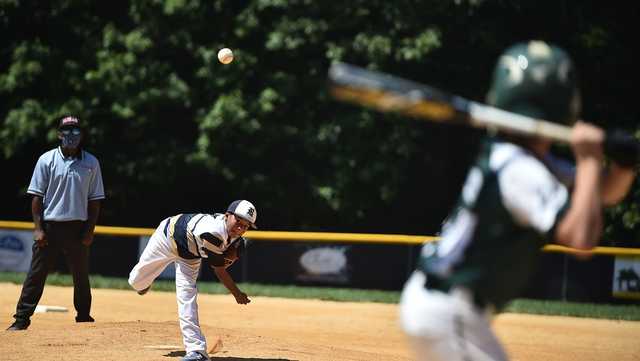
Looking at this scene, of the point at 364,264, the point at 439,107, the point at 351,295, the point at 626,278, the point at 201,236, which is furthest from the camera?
the point at 364,264

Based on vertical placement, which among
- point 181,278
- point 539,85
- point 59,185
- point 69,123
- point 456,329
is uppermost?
point 539,85

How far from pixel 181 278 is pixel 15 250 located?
10.1 metres

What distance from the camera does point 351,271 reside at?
16969 mm

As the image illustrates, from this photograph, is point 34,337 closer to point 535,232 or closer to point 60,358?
point 60,358

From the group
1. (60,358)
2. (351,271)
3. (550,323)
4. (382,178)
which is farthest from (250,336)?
(382,178)

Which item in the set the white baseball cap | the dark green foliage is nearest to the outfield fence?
the dark green foliage

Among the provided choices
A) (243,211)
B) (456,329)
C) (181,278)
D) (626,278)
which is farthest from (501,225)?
(626,278)

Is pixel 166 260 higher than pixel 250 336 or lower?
higher

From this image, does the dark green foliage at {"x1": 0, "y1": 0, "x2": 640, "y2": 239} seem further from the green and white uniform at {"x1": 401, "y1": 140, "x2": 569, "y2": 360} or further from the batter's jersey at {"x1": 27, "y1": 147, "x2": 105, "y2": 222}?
the green and white uniform at {"x1": 401, "y1": 140, "x2": 569, "y2": 360}

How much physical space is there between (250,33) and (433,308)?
56.8 ft

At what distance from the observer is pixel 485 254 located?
12.5ft

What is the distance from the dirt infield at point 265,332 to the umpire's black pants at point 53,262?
29cm

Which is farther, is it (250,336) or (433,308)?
(250,336)

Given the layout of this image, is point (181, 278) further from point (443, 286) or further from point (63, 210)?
point (443, 286)
